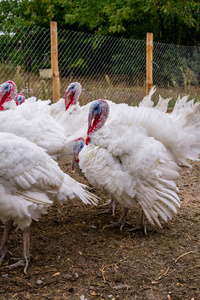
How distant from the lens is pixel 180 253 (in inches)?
124

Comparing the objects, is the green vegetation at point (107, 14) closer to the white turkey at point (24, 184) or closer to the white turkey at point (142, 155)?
the white turkey at point (142, 155)

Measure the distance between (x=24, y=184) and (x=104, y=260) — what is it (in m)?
0.97

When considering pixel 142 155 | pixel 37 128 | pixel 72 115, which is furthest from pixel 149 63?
pixel 142 155

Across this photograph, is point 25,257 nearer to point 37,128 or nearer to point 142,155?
point 142,155

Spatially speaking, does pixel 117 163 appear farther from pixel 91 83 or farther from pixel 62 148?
pixel 91 83

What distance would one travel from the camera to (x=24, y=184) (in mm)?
2785

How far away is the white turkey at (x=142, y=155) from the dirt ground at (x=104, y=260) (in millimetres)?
276

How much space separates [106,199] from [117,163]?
1350 mm

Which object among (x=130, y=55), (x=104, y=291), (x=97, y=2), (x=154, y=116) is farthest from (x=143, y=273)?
(x=97, y=2)

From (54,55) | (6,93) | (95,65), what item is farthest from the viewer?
(95,65)

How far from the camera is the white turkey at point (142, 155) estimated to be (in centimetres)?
325

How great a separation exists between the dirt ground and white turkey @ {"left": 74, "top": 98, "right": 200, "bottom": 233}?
28 cm

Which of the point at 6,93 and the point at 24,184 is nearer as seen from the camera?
the point at 24,184

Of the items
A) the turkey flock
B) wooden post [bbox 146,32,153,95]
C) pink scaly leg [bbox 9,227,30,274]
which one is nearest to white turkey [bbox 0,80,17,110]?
the turkey flock
